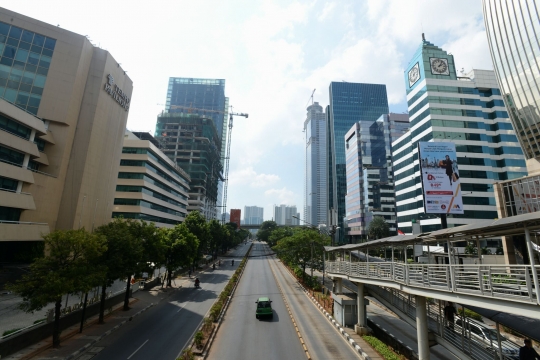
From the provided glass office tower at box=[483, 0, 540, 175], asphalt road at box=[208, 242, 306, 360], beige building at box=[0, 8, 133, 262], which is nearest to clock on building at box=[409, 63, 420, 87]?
glass office tower at box=[483, 0, 540, 175]

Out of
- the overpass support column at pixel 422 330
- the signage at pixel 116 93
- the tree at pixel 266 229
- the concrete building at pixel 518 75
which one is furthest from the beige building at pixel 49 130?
the tree at pixel 266 229

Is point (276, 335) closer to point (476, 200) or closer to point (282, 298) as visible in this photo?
point (282, 298)

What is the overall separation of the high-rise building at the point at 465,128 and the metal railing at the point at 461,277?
5451 centimetres

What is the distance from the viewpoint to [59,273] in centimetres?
1745

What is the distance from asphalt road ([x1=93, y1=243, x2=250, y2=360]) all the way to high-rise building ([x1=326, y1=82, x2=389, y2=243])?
489 ft

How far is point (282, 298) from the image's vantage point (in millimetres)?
36031

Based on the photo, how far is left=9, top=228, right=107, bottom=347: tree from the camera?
54.2ft

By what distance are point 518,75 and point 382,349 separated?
191 ft

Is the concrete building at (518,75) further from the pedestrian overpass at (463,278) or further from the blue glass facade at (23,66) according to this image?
the blue glass facade at (23,66)

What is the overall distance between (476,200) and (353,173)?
61.0 meters

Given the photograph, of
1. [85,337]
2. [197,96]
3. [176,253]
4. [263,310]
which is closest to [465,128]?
[263,310]

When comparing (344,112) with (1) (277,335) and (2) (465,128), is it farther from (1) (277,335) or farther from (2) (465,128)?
(1) (277,335)

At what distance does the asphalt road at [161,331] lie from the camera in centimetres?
1808

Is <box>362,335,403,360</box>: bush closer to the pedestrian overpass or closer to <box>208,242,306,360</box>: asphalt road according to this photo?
the pedestrian overpass
